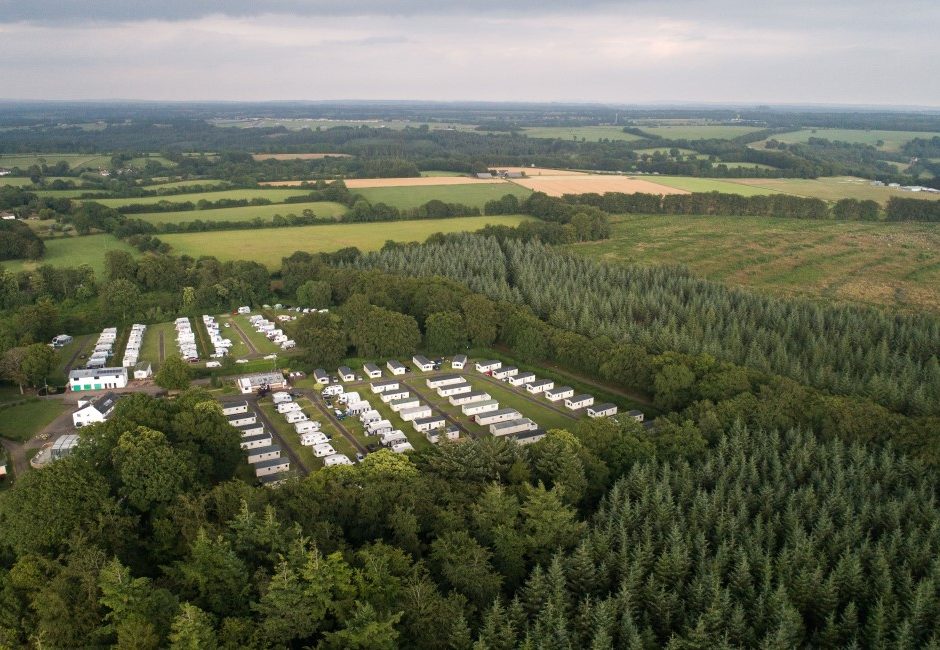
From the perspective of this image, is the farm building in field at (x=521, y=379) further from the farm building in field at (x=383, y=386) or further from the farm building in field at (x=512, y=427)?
the farm building in field at (x=383, y=386)

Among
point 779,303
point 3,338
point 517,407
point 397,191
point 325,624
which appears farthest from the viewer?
point 397,191

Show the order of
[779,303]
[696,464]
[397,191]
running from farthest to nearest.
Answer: [397,191] → [779,303] → [696,464]

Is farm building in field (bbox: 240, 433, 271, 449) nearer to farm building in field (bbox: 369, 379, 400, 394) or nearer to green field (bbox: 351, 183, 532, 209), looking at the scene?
farm building in field (bbox: 369, 379, 400, 394)

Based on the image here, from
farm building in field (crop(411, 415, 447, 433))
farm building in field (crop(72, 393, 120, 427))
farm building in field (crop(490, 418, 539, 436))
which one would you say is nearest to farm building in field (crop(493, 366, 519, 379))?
farm building in field (crop(490, 418, 539, 436))

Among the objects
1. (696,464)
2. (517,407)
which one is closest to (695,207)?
(517,407)

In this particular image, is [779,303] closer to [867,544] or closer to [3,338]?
[867,544]

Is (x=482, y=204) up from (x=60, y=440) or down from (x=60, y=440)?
up

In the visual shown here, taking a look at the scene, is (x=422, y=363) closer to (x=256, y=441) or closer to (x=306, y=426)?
(x=306, y=426)
